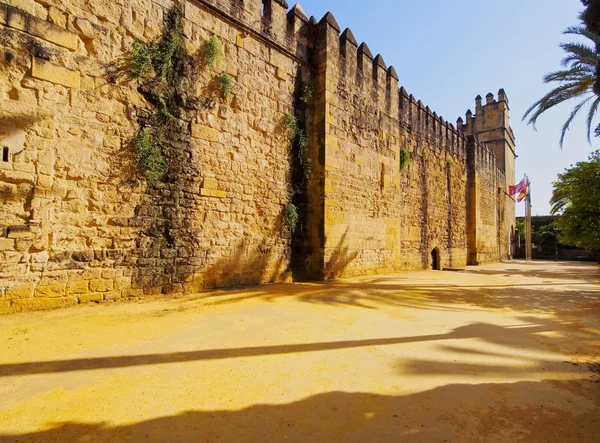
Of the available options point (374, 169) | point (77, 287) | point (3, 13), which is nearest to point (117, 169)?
point (77, 287)

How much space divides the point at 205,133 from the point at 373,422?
5922 millimetres

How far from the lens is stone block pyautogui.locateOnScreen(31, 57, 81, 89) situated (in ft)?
14.9

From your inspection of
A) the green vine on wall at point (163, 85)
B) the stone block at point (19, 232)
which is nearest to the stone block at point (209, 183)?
the green vine on wall at point (163, 85)

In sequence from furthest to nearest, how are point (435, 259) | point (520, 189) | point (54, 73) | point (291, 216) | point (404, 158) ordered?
point (520, 189), point (435, 259), point (404, 158), point (291, 216), point (54, 73)

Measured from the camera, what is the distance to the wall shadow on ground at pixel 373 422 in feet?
6.03

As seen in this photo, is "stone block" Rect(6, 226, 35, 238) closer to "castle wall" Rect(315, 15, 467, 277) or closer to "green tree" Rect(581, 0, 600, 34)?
"castle wall" Rect(315, 15, 467, 277)

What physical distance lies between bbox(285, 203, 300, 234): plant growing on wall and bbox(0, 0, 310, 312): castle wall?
211mm

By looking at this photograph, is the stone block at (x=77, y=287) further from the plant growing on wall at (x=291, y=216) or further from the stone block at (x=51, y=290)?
the plant growing on wall at (x=291, y=216)

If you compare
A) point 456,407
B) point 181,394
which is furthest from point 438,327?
point 181,394

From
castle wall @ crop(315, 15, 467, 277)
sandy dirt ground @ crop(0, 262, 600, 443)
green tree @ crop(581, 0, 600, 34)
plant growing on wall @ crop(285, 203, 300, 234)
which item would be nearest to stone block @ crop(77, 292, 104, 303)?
sandy dirt ground @ crop(0, 262, 600, 443)

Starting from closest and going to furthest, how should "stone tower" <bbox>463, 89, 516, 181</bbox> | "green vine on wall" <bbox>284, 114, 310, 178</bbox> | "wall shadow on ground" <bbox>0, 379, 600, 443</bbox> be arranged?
"wall shadow on ground" <bbox>0, 379, 600, 443</bbox>
"green vine on wall" <bbox>284, 114, 310, 178</bbox>
"stone tower" <bbox>463, 89, 516, 181</bbox>

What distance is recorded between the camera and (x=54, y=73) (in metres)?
4.70

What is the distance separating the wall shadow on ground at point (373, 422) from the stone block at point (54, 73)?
4763 millimetres

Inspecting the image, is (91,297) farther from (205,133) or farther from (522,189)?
(522,189)
